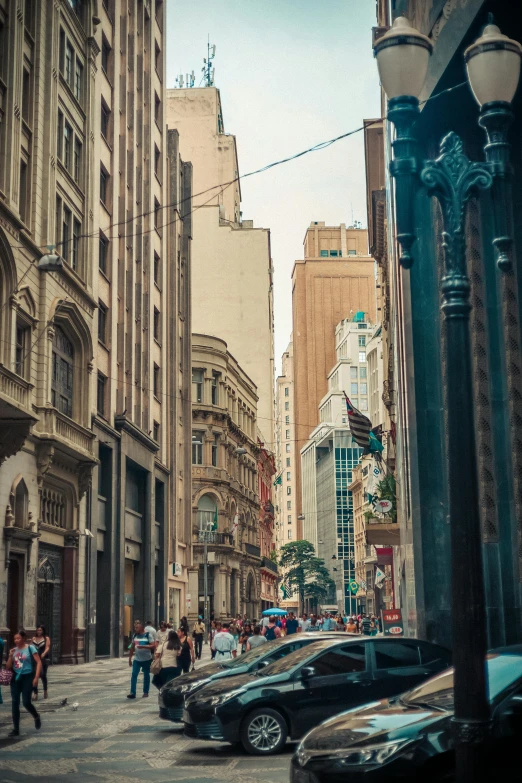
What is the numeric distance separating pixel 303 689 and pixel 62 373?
22.1 metres

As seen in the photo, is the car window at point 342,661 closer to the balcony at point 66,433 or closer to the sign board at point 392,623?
the sign board at point 392,623

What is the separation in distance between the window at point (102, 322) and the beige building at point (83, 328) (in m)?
0.07

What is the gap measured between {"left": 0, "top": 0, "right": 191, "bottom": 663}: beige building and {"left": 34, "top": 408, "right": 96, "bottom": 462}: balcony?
9cm

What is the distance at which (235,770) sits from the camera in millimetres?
12500

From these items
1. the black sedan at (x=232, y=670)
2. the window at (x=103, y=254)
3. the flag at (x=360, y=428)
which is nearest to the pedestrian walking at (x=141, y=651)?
the black sedan at (x=232, y=670)

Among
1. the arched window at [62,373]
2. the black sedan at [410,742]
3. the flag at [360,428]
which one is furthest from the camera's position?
the flag at [360,428]

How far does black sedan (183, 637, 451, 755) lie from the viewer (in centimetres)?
1387

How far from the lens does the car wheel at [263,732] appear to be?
13.8 meters

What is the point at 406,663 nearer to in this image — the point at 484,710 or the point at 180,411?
the point at 484,710

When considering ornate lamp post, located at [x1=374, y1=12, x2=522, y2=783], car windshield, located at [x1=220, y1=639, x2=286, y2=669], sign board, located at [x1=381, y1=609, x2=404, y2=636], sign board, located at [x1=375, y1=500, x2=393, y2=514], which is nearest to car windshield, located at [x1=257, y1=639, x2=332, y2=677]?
car windshield, located at [x1=220, y1=639, x2=286, y2=669]

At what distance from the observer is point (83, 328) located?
3506cm

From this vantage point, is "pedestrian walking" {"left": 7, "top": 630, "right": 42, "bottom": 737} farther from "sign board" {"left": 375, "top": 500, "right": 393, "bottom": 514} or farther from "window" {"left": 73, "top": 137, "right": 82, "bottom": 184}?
"window" {"left": 73, "top": 137, "right": 82, "bottom": 184}

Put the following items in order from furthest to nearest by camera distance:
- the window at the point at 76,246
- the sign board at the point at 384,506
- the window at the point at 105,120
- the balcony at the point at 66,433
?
1. the window at the point at 105,120
2. the window at the point at 76,246
3. the sign board at the point at 384,506
4. the balcony at the point at 66,433

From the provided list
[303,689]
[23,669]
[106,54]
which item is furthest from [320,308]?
[303,689]
